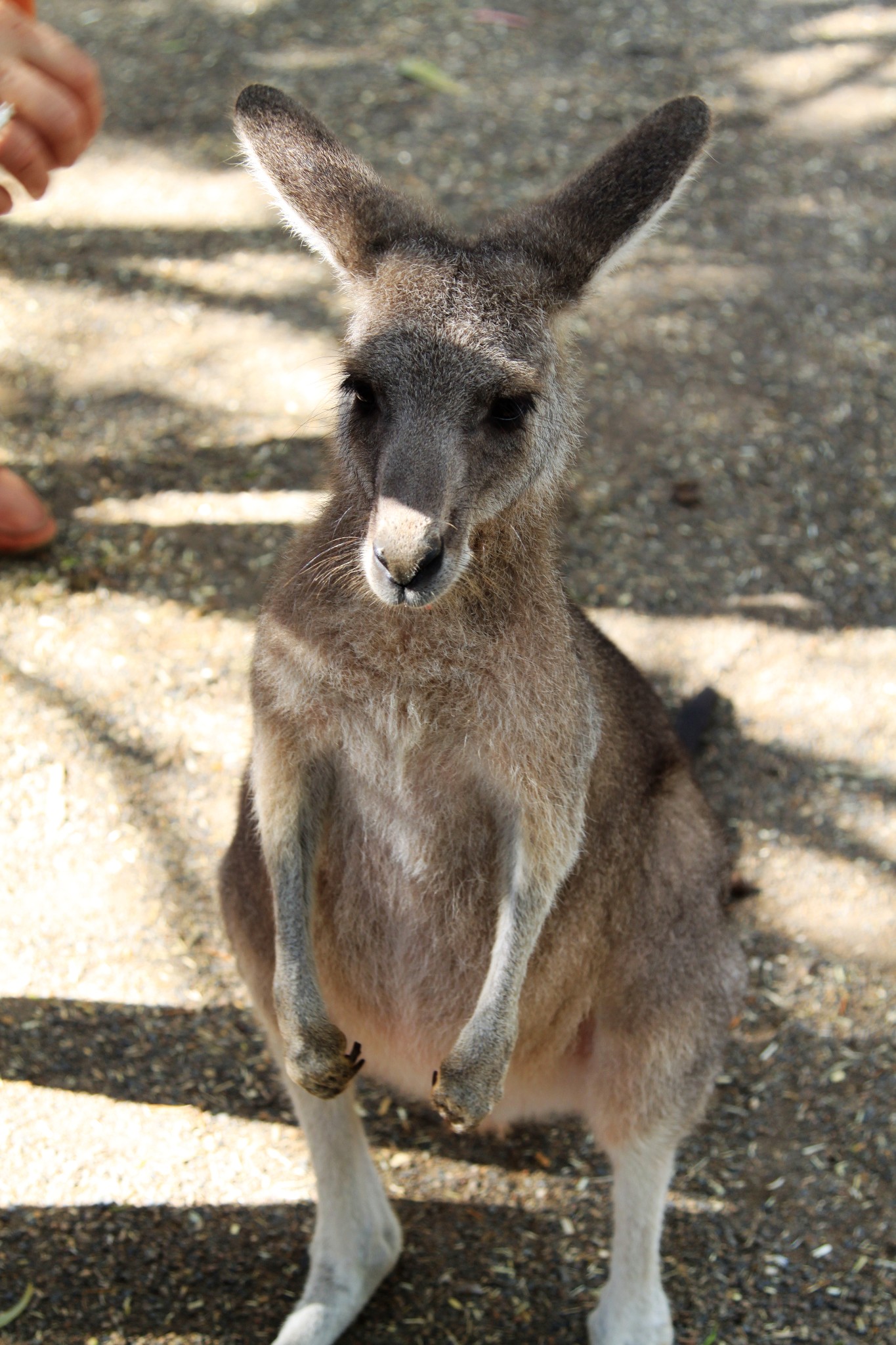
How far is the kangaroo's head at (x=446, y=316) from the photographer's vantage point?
6.30ft

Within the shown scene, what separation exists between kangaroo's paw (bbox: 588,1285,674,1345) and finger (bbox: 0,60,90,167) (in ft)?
7.62

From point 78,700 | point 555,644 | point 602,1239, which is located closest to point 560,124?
point 78,700

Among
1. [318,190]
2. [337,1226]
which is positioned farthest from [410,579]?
[337,1226]

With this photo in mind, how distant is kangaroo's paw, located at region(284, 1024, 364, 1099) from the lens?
2233 mm

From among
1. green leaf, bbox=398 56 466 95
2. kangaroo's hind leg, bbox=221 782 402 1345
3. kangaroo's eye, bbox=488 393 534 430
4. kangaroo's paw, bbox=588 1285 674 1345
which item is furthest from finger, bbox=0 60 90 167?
green leaf, bbox=398 56 466 95

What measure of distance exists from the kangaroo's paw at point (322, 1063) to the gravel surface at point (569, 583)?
700mm

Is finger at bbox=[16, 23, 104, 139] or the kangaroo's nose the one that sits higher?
finger at bbox=[16, 23, 104, 139]

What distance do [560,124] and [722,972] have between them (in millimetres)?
4326

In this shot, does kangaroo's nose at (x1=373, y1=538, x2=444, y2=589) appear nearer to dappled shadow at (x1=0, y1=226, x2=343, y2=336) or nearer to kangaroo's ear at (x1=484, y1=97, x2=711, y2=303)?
kangaroo's ear at (x1=484, y1=97, x2=711, y2=303)

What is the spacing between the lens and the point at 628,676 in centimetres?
269

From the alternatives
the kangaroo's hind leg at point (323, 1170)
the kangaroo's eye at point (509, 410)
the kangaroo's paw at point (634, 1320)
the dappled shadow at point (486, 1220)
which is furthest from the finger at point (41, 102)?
the kangaroo's paw at point (634, 1320)

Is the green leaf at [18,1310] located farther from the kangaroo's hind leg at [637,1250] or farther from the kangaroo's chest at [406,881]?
the kangaroo's hind leg at [637,1250]

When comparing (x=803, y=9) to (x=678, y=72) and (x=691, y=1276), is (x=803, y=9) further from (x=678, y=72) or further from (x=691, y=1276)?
(x=691, y=1276)

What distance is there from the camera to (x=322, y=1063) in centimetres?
224
